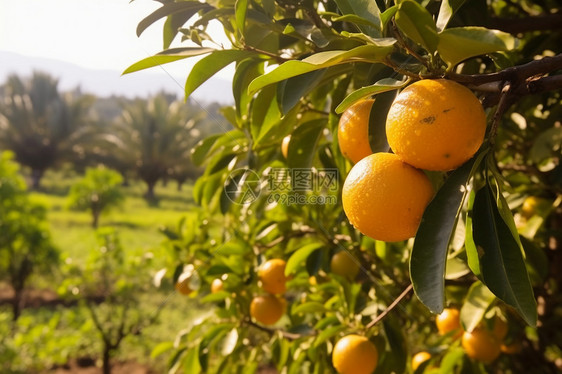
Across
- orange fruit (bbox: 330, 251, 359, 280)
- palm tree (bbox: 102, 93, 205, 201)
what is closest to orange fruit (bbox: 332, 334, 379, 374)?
orange fruit (bbox: 330, 251, 359, 280)

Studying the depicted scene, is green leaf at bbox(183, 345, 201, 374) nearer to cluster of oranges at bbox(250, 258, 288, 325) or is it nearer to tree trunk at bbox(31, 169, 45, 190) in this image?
cluster of oranges at bbox(250, 258, 288, 325)

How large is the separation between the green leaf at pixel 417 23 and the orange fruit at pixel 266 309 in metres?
0.78

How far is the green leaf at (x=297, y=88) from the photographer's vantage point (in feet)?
1.73

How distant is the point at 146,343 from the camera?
10.0 ft

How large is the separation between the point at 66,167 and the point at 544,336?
14563 mm

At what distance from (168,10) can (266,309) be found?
0.68m

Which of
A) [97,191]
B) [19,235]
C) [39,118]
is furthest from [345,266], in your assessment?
[39,118]

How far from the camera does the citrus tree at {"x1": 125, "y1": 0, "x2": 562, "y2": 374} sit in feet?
1.40

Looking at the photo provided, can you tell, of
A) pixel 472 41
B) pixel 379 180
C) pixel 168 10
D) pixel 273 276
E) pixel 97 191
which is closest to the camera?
pixel 472 41

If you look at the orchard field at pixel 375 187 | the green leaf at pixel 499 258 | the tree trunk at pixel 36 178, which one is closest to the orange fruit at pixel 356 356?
the orchard field at pixel 375 187

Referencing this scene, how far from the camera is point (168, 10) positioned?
25.1 inches

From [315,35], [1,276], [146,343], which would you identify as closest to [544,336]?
[315,35]

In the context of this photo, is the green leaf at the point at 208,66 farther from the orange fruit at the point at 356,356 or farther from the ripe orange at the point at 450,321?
the ripe orange at the point at 450,321

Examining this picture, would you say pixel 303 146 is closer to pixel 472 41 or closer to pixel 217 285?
pixel 472 41
